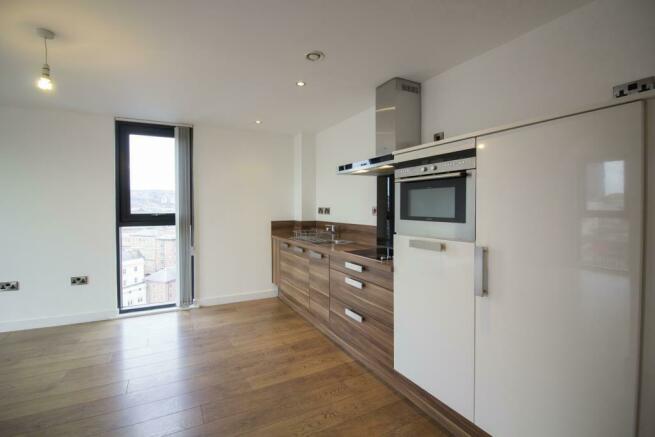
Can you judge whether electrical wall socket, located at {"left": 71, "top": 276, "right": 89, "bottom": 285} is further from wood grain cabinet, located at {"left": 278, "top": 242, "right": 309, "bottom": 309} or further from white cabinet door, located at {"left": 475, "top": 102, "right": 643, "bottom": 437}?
white cabinet door, located at {"left": 475, "top": 102, "right": 643, "bottom": 437}

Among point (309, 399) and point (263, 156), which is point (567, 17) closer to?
point (309, 399)

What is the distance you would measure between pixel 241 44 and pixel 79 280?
11.0 ft

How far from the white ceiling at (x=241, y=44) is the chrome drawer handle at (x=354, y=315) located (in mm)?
1935

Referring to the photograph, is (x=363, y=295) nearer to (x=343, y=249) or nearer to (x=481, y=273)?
(x=343, y=249)

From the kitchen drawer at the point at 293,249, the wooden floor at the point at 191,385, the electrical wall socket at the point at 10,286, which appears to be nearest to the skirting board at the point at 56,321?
the wooden floor at the point at 191,385

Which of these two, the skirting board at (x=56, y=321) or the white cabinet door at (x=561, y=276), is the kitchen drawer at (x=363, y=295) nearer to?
the white cabinet door at (x=561, y=276)

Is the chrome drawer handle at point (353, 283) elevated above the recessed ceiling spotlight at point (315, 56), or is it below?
below

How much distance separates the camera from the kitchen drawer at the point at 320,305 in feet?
9.55

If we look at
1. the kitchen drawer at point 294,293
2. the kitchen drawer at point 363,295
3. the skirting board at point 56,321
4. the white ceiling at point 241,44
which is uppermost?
the white ceiling at point 241,44

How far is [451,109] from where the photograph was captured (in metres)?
2.31

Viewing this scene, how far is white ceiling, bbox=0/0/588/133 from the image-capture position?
1612mm

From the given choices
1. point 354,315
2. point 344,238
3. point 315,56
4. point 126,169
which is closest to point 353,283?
point 354,315

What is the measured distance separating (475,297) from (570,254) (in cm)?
47

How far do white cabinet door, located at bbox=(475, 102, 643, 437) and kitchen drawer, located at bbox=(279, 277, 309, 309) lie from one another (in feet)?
6.83
